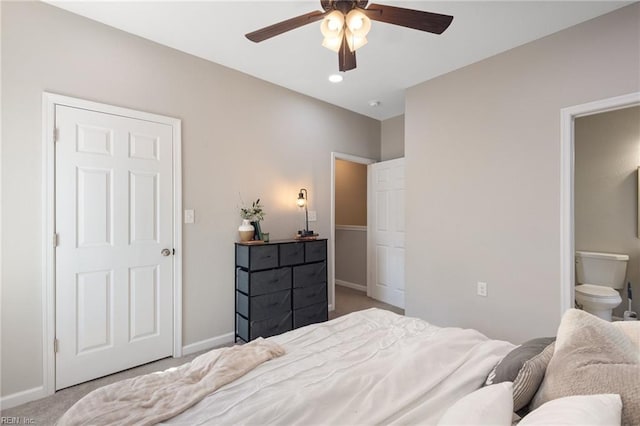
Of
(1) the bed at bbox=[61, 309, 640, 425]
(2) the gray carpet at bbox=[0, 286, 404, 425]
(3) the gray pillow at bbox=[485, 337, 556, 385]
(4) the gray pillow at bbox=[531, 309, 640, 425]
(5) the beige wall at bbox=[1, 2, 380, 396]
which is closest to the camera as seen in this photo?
(4) the gray pillow at bbox=[531, 309, 640, 425]

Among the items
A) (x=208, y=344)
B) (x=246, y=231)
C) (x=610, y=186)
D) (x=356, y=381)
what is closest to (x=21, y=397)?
(x=208, y=344)

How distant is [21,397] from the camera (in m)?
2.01

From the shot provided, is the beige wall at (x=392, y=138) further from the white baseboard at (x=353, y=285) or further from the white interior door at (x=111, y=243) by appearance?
the white interior door at (x=111, y=243)

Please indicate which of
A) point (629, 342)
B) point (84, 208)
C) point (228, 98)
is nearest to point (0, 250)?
point (84, 208)

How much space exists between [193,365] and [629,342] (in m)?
1.64

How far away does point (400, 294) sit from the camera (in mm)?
4125

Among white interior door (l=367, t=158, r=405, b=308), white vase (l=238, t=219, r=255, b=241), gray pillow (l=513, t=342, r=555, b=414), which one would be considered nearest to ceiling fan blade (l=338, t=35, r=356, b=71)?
gray pillow (l=513, t=342, r=555, b=414)

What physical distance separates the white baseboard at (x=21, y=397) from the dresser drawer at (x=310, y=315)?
6.40 ft

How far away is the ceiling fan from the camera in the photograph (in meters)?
1.58

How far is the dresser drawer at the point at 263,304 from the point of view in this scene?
283 centimetres

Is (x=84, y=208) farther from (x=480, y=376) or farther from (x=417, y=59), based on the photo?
(x=417, y=59)

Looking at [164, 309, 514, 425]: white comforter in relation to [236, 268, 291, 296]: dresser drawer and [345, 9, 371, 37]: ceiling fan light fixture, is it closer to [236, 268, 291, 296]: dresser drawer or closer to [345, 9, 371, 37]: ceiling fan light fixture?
[236, 268, 291, 296]: dresser drawer

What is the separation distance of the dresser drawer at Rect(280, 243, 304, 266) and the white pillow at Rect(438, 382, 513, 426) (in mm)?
2259

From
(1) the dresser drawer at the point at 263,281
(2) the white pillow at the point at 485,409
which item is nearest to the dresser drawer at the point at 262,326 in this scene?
(1) the dresser drawer at the point at 263,281
